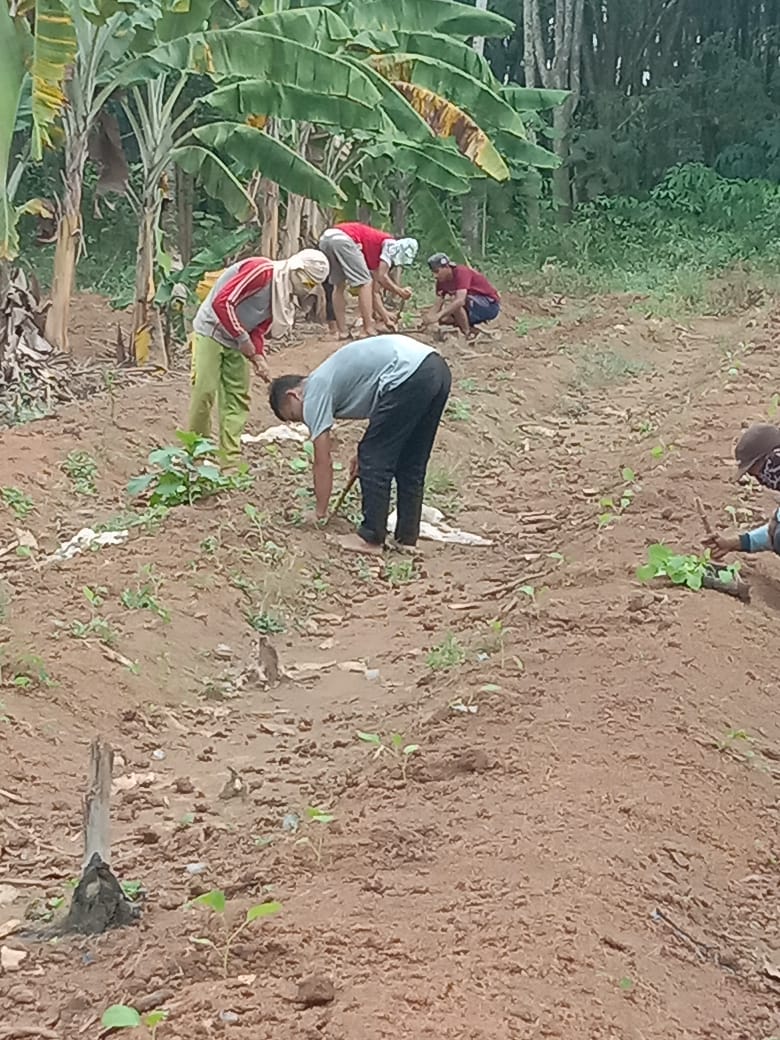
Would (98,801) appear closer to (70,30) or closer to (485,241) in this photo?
(70,30)

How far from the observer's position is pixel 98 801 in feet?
11.6

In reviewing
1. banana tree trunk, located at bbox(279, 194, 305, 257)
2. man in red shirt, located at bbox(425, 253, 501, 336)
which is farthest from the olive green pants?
banana tree trunk, located at bbox(279, 194, 305, 257)

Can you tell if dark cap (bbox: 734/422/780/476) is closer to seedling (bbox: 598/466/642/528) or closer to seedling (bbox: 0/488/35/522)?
seedling (bbox: 598/466/642/528)

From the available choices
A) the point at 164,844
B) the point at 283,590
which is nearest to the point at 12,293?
the point at 283,590

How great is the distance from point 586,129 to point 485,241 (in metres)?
4.59

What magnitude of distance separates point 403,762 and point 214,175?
847 cm

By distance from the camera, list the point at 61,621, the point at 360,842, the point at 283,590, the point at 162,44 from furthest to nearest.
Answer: the point at 162,44, the point at 283,590, the point at 61,621, the point at 360,842

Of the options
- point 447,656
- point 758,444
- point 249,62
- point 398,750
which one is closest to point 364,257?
point 249,62

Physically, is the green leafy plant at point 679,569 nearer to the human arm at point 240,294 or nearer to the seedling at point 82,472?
the human arm at point 240,294

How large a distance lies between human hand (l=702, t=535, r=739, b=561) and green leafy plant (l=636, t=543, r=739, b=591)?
50 millimetres

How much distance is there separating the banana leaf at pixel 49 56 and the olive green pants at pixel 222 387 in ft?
5.26

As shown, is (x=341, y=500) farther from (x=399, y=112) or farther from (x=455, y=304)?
(x=455, y=304)

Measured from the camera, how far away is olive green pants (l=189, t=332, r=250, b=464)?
28.0ft

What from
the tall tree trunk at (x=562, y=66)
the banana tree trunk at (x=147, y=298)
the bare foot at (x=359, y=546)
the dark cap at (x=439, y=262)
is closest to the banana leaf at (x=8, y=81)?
the bare foot at (x=359, y=546)
